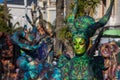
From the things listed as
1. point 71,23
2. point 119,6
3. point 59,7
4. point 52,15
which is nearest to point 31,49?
point 71,23

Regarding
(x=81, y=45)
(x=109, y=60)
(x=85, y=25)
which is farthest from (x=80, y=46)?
(x=109, y=60)

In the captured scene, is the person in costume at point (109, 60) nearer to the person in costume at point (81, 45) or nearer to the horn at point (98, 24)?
the person in costume at point (81, 45)

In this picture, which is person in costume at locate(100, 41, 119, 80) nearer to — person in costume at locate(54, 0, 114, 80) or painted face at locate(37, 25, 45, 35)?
person in costume at locate(54, 0, 114, 80)

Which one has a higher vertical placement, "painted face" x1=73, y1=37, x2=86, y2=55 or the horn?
the horn

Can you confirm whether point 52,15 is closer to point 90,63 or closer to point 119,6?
point 119,6

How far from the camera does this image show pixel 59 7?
13.4 meters

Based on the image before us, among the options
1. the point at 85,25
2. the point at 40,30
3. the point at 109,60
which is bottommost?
the point at 109,60

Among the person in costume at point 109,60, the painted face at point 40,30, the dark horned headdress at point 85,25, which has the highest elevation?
the dark horned headdress at point 85,25

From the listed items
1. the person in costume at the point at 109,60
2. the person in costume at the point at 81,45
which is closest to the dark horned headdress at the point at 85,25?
the person in costume at the point at 81,45

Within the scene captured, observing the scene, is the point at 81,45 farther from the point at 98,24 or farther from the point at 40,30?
the point at 40,30

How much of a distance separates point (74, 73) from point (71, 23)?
61cm

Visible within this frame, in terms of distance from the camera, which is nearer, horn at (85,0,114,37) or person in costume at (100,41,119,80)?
horn at (85,0,114,37)

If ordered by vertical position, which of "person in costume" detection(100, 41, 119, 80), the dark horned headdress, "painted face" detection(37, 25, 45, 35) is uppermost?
the dark horned headdress

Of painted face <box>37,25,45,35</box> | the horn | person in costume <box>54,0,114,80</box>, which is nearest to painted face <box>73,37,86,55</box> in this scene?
person in costume <box>54,0,114,80</box>
